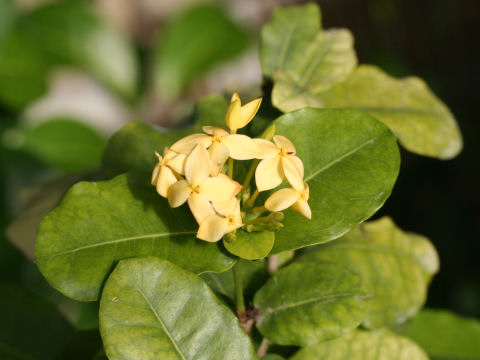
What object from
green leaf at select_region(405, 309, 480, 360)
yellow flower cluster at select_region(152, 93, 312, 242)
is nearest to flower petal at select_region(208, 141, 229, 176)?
yellow flower cluster at select_region(152, 93, 312, 242)

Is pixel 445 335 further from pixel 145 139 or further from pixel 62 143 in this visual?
pixel 62 143

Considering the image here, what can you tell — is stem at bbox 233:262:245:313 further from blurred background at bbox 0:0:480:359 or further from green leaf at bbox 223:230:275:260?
blurred background at bbox 0:0:480:359

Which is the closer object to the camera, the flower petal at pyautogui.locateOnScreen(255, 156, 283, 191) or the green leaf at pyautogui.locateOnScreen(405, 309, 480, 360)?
the flower petal at pyautogui.locateOnScreen(255, 156, 283, 191)

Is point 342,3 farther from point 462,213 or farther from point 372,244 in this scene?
point 372,244

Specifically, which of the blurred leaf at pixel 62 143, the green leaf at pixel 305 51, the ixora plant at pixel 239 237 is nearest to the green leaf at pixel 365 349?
the ixora plant at pixel 239 237

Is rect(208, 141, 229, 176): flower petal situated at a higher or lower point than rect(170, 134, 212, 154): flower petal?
lower

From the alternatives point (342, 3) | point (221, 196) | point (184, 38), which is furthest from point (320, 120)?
point (342, 3)
